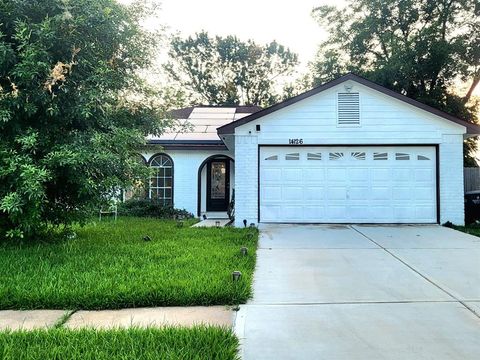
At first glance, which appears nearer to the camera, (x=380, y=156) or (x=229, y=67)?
(x=380, y=156)

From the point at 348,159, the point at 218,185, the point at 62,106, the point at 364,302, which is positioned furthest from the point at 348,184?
the point at 62,106

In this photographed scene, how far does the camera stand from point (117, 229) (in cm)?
1019

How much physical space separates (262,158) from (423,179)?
4579 millimetres

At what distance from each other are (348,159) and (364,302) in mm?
7252

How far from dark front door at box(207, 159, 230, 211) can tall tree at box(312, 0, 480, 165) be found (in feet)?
28.9

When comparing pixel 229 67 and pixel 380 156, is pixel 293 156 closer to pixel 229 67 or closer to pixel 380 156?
pixel 380 156

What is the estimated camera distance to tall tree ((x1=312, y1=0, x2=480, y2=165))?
18.3 m

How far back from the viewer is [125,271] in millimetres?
5586

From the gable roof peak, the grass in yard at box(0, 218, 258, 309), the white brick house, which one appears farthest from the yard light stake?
the gable roof peak

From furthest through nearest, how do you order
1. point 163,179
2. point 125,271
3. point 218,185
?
point 218,185
point 163,179
point 125,271

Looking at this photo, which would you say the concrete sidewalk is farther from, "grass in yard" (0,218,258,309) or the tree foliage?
the tree foliage

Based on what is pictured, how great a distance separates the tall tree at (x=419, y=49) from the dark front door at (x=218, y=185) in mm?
8807

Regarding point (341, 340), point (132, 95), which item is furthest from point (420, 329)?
point (132, 95)

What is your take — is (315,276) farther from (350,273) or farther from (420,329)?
(420,329)
